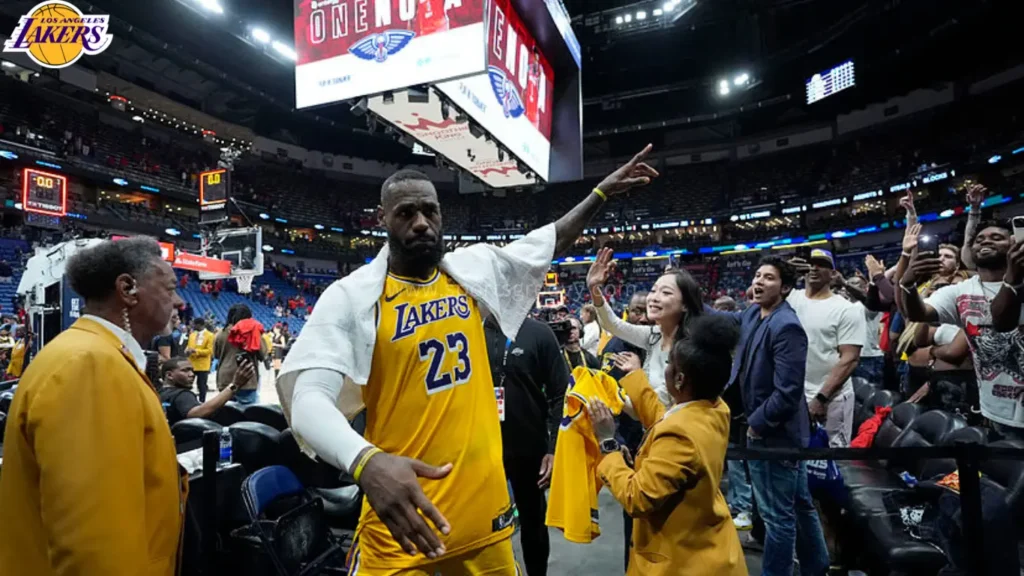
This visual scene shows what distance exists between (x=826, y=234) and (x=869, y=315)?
27336 millimetres

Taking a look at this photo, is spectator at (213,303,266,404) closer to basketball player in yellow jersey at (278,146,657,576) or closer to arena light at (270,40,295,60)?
basketball player in yellow jersey at (278,146,657,576)

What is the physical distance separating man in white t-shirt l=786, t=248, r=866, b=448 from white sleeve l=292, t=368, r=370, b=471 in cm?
312

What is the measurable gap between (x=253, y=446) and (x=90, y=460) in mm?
2623

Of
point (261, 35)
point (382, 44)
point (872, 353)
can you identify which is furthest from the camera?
point (261, 35)

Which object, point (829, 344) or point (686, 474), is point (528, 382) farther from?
point (829, 344)

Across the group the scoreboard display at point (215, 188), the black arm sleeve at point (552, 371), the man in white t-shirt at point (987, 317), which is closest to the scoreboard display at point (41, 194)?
the scoreboard display at point (215, 188)

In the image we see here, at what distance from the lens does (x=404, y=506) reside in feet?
3.76

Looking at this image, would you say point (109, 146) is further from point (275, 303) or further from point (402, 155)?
point (402, 155)

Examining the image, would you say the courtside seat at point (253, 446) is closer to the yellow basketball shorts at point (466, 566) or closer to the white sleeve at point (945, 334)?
the yellow basketball shorts at point (466, 566)

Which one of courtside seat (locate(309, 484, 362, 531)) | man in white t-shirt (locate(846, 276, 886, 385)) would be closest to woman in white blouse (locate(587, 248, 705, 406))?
courtside seat (locate(309, 484, 362, 531))

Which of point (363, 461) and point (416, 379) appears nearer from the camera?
point (363, 461)

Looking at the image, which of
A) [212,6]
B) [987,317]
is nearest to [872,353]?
[987,317]

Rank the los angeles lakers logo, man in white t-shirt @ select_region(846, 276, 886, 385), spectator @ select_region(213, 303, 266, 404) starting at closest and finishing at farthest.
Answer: man in white t-shirt @ select_region(846, 276, 886, 385), spectator @ select_region(213, 303, 266, 404), the los angeles lakers logo

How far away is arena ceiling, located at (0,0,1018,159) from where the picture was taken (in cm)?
1966
